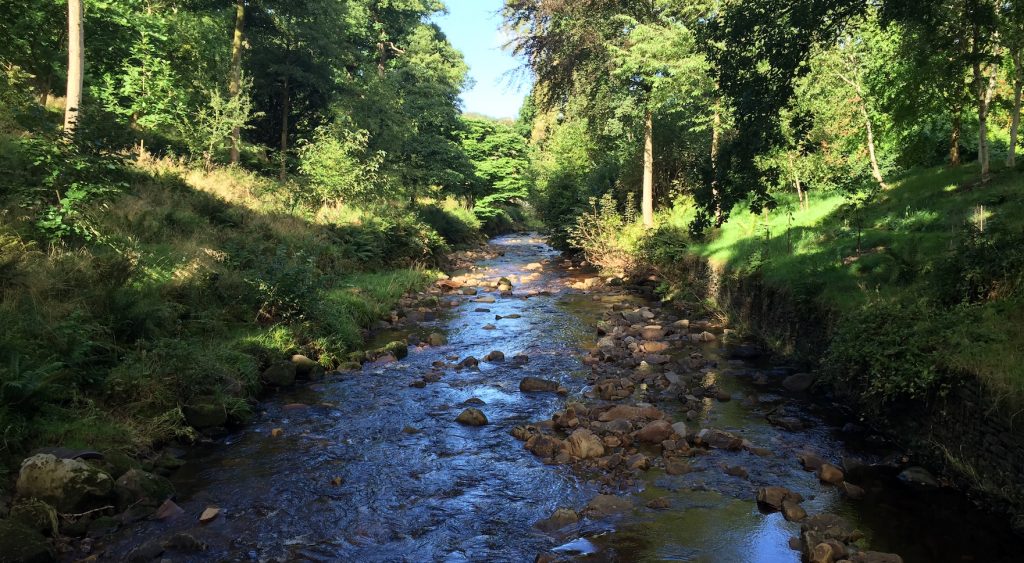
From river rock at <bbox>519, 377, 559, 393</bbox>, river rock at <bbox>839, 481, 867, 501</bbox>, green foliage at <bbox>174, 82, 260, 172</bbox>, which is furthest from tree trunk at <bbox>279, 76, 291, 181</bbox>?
river rock at <bbox>839, 481, 867, 501</bbox>

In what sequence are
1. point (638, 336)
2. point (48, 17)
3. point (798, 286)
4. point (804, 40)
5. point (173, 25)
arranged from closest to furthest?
1. point (804, 40)
2. point (798, 286)
3. point (638, 336)
4. point (48, 17)
5. point (173, 25)

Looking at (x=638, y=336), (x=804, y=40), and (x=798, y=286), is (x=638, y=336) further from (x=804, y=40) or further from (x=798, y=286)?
(x=804, y=40)

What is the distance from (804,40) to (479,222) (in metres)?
35.5

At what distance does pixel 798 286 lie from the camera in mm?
12375

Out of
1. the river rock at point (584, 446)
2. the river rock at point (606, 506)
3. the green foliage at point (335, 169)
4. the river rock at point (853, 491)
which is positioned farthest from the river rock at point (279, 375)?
the green foliage at point (335, 169)

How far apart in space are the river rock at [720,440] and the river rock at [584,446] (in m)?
1.52

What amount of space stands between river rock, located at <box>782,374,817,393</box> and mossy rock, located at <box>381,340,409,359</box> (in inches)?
319

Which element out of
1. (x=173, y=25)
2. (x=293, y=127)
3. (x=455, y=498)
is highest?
(x=173, y=25)

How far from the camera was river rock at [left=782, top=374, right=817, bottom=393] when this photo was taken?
419 inches

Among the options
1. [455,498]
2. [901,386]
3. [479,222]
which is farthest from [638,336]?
[479,222]

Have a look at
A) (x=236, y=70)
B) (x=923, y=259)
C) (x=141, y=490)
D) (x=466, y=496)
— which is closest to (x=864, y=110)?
(x=923, y=259)

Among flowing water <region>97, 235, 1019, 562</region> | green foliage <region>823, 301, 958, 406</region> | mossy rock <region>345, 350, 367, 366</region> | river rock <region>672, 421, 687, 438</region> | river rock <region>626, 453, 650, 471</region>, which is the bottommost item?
flowing water <region>97, 235, 1019, 562</region>

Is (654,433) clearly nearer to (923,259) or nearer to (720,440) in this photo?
(720,440)

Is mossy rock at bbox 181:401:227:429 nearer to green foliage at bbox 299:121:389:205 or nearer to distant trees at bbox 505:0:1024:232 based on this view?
distant trees at bbox 505:0:1024:232
